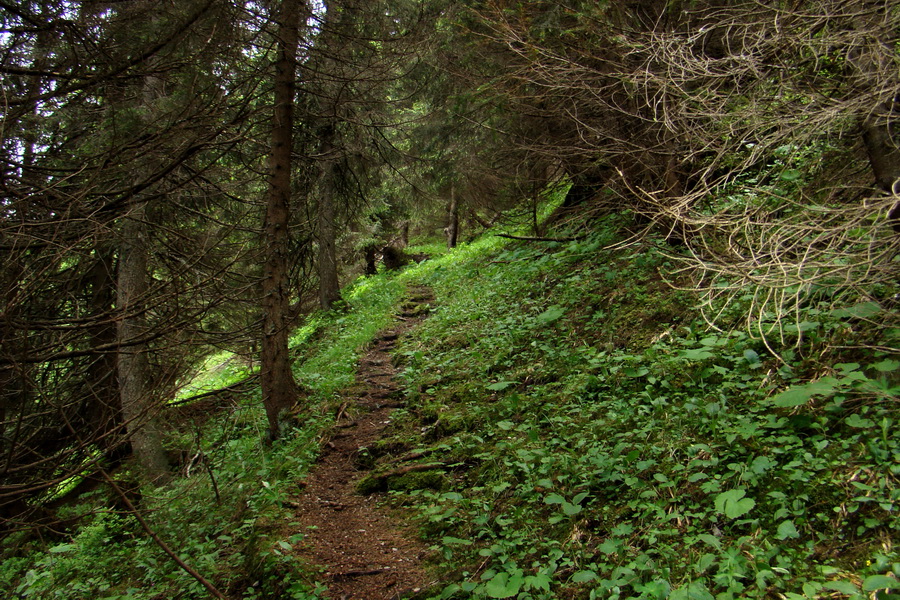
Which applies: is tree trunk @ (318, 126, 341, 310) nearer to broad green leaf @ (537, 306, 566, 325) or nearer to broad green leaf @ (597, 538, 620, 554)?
broad green leaf @ (537, 306, 566, 325)

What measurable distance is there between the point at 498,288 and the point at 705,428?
21.5 feet

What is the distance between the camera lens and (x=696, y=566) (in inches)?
119

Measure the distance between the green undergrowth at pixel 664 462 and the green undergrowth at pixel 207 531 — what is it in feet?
3.95

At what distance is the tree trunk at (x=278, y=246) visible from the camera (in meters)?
6.67

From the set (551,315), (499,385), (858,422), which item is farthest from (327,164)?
(858,422)

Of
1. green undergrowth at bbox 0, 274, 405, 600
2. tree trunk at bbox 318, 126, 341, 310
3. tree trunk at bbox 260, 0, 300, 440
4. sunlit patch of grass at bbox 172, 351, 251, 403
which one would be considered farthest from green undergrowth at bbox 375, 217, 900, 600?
tree trunk at bbox 318, 126, 341, 310

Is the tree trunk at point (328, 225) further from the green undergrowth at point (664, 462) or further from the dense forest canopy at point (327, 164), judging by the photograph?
the green undergrowth at point (664, 462)

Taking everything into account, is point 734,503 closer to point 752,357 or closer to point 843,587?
point 843,587

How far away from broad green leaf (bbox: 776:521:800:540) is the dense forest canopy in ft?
2.15

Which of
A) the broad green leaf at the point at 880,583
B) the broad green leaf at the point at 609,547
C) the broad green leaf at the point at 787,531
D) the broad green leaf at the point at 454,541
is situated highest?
the broad green leaf at the point at 880,583

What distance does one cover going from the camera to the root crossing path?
12.9 feet

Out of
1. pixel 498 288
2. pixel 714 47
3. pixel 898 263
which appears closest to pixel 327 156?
pixel 498 288

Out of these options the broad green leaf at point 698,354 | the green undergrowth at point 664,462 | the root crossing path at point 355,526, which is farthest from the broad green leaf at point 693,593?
the broad green leaf at point 698,354

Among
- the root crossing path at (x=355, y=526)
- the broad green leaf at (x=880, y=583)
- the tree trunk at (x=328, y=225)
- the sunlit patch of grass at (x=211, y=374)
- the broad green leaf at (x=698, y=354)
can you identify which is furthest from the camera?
the tree trunk at (x=328, y=225)
